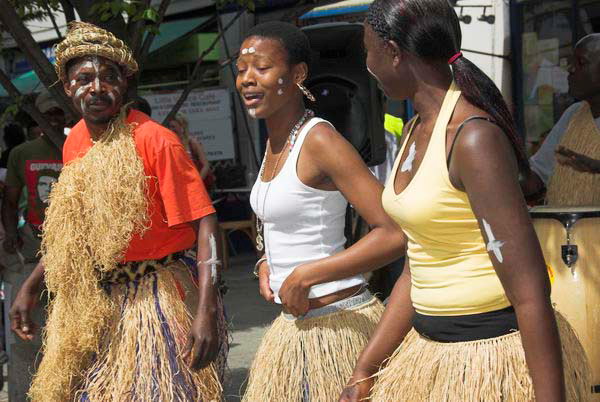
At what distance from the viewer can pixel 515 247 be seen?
6.72 ft

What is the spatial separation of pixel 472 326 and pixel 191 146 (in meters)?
8.26

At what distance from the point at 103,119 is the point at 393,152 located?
447 cm

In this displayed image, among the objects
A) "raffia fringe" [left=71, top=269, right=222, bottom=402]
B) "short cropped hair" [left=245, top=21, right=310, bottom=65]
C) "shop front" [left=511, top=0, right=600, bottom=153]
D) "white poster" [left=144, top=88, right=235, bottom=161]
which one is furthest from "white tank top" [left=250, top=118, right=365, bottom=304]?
"white poster" [left=144, top=88, right=235, bottom=161]

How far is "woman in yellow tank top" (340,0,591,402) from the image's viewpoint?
6.70 ft

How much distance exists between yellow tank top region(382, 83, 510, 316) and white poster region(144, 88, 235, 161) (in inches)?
455

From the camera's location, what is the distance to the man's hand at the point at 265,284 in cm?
333

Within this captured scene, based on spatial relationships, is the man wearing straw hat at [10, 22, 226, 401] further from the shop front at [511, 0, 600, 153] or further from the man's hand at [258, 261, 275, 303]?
the shop front at [511, 0, 600, 153]

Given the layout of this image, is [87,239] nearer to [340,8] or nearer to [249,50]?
[249,50]

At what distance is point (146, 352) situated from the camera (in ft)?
11.4

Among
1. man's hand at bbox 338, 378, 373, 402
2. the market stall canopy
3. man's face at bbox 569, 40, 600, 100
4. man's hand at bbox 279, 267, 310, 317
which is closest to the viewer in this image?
man's hand at bbox 338, 378, 373, 402

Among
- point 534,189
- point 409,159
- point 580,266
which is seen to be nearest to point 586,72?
point 534,189

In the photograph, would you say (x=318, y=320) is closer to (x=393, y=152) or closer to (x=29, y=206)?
(x=29, y=206)

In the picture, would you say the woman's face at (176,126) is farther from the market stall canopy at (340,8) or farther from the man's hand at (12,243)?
the man's hand at (12,243)

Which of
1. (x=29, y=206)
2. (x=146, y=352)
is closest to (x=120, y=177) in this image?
(x=146, y=352)
